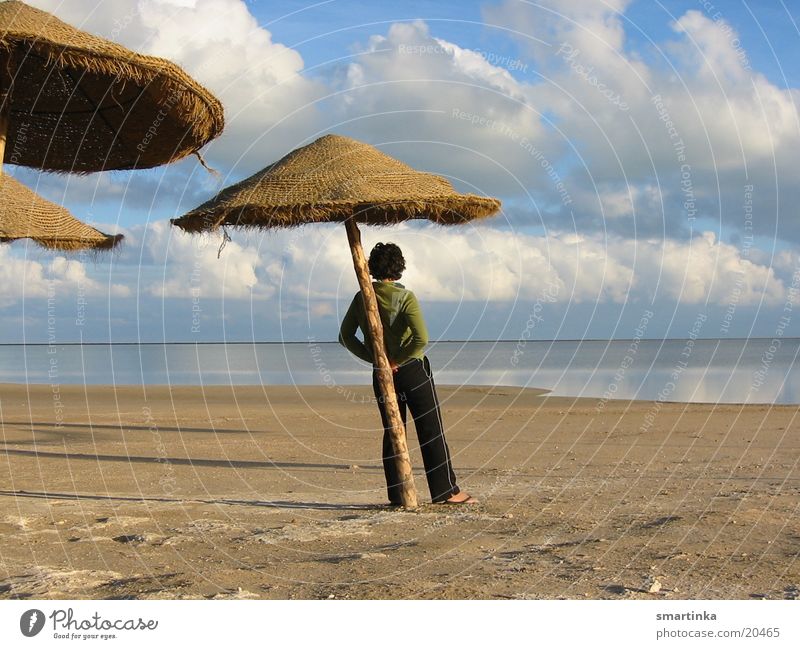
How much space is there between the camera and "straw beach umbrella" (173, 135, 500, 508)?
7430 millimetres

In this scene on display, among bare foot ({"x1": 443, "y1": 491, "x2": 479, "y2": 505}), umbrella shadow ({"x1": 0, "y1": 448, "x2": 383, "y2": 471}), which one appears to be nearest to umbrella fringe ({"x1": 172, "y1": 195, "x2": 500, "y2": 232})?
bare foot ({"x1": 443, "y1": 491, "x2": 479, "y2": 505})

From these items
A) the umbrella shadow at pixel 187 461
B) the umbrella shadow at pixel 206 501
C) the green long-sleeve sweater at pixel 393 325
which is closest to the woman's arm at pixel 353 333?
the green long-sleeve sweater at pixel 393 325

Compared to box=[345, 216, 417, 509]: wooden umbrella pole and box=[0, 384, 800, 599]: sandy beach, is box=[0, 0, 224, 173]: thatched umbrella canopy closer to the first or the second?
box=[345, 216, 417, 509]: wooden umbrella pole

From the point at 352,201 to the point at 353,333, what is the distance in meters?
1.54

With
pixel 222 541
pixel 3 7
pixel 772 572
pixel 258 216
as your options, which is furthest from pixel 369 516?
pixel 3 7

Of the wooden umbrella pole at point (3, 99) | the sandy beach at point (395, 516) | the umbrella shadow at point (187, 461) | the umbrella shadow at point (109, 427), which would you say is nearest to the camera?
the sandy beach at point (395, 516)

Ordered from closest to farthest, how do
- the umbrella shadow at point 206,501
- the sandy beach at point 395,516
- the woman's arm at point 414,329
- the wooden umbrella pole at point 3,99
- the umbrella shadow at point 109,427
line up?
1. the sandy beach at point 395,516
2. the wooden umbrella pole at point 3,99
3. the woman's arm at point 414,329
4. the umbrella shadow at point 206,501
5. the umbrella shadow at point 109,427

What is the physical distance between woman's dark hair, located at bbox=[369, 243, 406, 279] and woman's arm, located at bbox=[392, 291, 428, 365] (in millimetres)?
321

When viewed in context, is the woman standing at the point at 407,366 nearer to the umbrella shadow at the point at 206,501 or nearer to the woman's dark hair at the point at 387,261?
the woman's dark hair at the point at 387,261

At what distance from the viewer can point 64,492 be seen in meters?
9.34

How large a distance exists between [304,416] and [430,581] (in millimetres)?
14888

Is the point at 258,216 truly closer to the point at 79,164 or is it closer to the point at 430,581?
the point at 79,164

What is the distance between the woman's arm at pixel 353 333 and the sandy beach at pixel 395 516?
56.5 inches

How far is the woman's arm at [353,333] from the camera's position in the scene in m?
8.23
